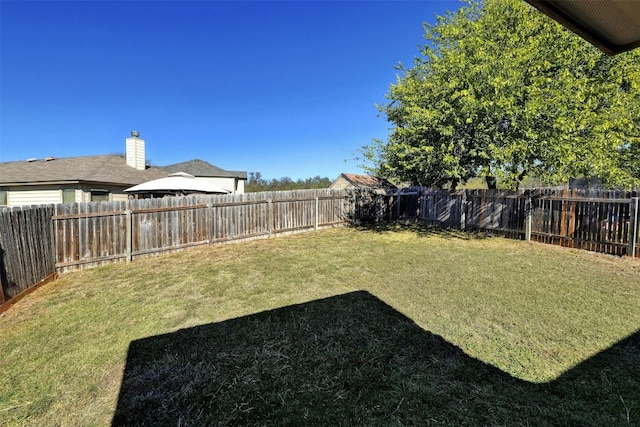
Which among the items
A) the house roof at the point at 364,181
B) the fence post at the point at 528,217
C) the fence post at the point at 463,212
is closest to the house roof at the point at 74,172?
the fence post at the point at 463,212

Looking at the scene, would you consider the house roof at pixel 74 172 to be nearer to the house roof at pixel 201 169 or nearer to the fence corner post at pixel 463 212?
the house roof at pixel 201 169

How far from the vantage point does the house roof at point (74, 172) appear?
531 inches

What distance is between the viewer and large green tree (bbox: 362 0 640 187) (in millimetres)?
8062

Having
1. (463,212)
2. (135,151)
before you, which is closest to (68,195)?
(135,151)

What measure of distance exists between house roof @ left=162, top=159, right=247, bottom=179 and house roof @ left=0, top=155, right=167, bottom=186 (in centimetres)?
749

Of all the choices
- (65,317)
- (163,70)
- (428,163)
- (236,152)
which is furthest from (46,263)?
(236,152)

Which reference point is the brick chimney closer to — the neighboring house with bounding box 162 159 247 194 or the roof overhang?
the neighboring house with bounding box 162 159 247 194

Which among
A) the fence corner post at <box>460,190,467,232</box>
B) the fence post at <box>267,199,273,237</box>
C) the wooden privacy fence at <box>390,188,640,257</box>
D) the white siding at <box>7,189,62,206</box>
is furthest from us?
the white siding at <box>7,189,62,206</box>

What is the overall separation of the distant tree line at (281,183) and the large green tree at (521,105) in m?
30.8

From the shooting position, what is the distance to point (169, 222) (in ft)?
27.0

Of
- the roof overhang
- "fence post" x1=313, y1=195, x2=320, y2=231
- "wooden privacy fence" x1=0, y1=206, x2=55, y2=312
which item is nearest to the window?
"wooden privacy fence" x1=0, y1=206, x2=55, y2=312

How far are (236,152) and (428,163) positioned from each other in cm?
2836

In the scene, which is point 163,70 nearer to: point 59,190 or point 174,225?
point 59,190

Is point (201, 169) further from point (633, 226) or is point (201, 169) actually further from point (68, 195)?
point (633, 226)
